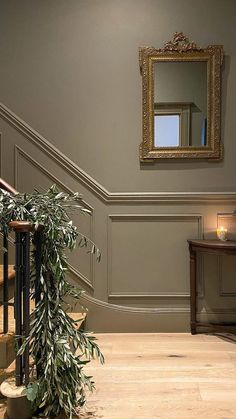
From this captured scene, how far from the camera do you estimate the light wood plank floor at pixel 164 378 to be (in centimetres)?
187

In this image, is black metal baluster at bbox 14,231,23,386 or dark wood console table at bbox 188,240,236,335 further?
dark wood console table at bbox 188,240,236,335

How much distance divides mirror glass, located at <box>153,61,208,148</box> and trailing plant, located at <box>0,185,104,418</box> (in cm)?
151

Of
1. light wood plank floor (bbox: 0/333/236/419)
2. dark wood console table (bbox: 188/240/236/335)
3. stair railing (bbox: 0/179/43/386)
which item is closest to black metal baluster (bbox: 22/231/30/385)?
stair railing (bbox: 0/179/43/386)

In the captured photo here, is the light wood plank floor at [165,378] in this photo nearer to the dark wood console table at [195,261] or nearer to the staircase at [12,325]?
the dark wood console table at [195,261]

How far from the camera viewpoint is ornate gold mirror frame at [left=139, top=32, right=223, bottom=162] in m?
3.07

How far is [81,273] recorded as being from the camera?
312 centimetres

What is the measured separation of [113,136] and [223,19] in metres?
1.25

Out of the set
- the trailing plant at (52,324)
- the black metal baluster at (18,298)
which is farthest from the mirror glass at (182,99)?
the black metal baluster at (18,298)

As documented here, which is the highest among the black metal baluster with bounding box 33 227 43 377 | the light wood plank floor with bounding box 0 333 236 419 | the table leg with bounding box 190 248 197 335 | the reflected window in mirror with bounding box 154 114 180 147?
the reflected window in mirror with bounding box 154 114 180 147

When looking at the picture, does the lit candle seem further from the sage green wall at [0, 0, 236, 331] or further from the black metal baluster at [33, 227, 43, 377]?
the black metal baluster at [33, 227, 43, 377]

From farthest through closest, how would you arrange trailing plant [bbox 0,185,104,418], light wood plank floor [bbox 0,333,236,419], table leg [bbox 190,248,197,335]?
table leg [bbox 190,248,197,335] → light wood plank floor [bbox 0,333,236,419] → trailing plant [bbox 0,185,104,418]

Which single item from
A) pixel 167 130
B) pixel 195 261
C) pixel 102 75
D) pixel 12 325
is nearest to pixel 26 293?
pixel 12 325

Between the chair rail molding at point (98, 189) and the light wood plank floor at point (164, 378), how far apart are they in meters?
1.05

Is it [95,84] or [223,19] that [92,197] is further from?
[223,19]
